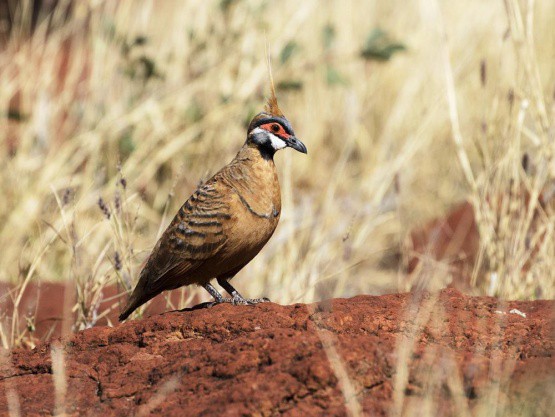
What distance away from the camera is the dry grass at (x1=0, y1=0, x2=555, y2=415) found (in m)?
4.77

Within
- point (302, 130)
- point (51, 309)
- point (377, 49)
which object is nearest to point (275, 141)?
point (51, 309)

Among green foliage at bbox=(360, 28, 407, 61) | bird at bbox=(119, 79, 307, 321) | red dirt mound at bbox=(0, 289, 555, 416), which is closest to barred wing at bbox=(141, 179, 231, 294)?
bird at bbox=(119, 79, 307, 321)

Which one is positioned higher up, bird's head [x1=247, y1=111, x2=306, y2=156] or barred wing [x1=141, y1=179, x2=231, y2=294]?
bird's head [x1=247, y1=111, x2=306, y2=156]

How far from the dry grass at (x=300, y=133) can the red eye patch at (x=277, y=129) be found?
2.53 ft

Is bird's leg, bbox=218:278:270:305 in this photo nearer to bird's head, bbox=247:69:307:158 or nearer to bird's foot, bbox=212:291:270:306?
bird's foot, bbox=212:291:270:306

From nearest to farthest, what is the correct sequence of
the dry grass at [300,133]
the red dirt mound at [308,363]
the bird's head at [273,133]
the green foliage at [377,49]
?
the red dirt mound at [308,363], the bird's head at [273,133], the dry grass at [300,133], the green foliage at [377,49]

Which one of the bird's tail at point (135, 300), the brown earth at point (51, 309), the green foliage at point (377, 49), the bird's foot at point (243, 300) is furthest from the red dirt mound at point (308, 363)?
the green foliage at point (377, 49)

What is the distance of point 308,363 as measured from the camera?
2535 mm

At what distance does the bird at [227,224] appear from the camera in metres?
3.82

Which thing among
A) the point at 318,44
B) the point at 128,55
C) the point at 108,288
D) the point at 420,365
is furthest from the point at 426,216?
the point at 420,365

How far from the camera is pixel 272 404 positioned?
8.07ft

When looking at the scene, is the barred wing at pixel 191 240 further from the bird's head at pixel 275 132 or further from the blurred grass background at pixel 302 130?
the bird's head at pixel 275 132

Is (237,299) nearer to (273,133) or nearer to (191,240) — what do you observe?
(191,240)

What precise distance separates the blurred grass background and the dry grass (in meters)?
0.02
